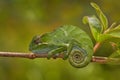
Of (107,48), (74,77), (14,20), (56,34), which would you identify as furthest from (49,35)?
(14,20)

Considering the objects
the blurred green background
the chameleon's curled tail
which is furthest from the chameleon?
the blurred green background

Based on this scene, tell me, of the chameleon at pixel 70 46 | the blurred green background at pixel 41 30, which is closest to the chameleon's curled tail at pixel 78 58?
the chameleon at pixel 70 46

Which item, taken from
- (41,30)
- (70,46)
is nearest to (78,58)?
(70,46)

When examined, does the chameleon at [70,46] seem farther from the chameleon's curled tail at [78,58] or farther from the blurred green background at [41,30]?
the blurred green background at [41,30]

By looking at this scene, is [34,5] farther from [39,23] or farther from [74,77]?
[74,77]

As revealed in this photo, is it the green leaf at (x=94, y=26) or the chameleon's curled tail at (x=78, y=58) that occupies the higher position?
the green leaf at (x=94, y=26)

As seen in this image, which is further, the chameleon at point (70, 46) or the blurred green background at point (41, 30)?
the blurred green background at point (41, 30)
